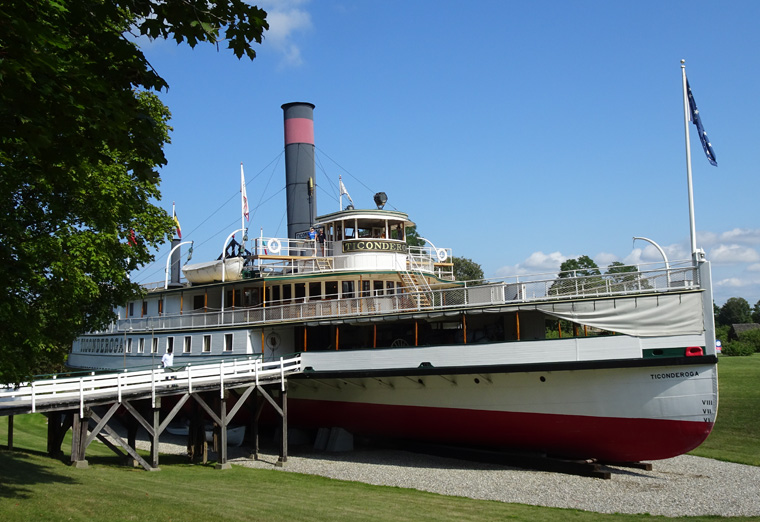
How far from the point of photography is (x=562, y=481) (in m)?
17.8

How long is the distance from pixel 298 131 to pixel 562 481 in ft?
71.6

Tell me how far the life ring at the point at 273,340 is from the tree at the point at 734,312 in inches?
4209

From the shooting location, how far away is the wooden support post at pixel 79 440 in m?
16.8

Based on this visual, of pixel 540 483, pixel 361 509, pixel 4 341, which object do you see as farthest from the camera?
pixel 540 483

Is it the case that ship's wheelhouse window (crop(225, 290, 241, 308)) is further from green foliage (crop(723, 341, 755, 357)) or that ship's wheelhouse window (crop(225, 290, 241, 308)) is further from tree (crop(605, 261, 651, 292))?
green foliage (crop(723, 341, 755, 357))

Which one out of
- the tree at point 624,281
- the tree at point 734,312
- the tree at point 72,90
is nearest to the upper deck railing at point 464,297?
the tree at point 624,281

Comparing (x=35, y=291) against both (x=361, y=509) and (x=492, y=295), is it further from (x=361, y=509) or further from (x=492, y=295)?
(x=492, y=295)

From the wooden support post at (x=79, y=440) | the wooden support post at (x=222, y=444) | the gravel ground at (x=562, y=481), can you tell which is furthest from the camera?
the wooden support post at (x=222, y=444)

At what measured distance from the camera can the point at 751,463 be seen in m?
21.5

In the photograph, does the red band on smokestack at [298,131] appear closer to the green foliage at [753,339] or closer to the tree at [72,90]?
the tree at [72,90]

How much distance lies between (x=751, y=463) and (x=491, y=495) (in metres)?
10.6

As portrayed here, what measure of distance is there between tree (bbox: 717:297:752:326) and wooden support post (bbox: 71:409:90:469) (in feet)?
378

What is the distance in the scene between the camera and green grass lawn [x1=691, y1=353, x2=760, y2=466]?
23.4 metres

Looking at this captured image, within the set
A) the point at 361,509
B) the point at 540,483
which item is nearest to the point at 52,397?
the point at 361,509
